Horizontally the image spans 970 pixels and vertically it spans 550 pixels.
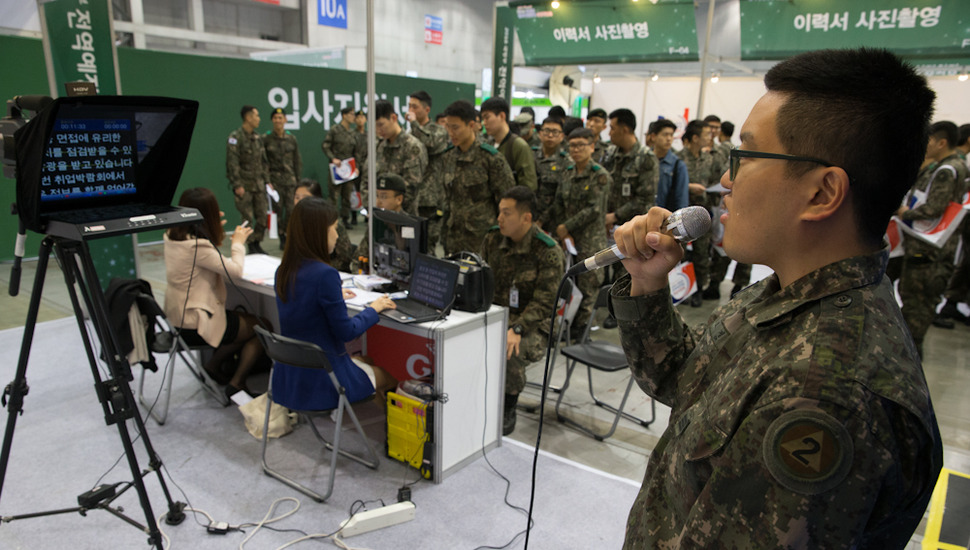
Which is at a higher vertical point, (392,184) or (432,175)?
(392,184)

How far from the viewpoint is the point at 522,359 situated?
297 cm

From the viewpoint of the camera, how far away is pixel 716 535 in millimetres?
627

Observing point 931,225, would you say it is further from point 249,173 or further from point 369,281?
point 249,173

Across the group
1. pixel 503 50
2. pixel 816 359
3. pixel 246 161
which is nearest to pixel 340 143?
pixel 246 161

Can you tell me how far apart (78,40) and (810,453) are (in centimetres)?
485

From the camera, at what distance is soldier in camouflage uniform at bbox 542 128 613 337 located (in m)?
4.26

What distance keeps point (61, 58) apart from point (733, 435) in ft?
16.2

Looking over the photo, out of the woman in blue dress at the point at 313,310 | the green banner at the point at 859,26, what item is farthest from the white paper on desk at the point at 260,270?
the green banner at the point at 859,26

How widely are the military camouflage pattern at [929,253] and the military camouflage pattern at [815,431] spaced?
13.1 ft

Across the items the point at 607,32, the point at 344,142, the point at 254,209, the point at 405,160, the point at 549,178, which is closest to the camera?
the point at 549,178

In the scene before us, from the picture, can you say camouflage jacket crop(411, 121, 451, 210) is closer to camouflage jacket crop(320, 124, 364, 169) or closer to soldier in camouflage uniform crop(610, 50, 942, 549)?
camouflage jacket crop(320, 124, 364, 169)

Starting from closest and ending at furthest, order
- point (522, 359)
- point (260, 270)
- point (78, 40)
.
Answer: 1. point (522, 359)
2. point (260, 270)
3. point (78, 40)

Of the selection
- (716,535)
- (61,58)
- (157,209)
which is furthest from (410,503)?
(61,58)

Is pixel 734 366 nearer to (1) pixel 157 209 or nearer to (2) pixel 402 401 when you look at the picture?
(1) pixel 157 209
